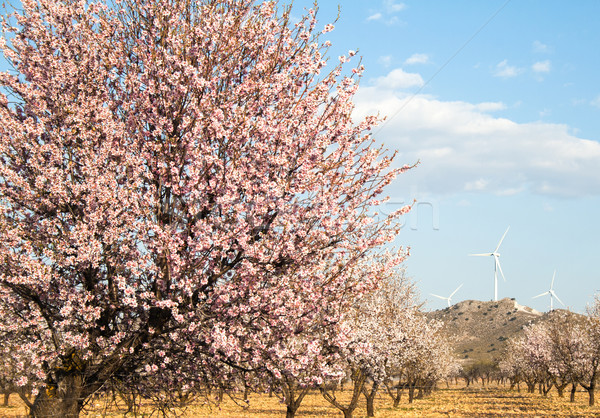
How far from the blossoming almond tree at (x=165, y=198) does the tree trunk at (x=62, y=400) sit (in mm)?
28

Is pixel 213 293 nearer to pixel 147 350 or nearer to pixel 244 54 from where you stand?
pixel 147 350

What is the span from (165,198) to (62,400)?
454 cm

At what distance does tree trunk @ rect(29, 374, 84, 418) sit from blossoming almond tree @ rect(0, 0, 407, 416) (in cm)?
3

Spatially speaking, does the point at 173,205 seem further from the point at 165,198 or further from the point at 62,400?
the point at 62,400

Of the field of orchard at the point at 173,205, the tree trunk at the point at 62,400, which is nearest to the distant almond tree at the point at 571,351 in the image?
the field of orchard at the point at 173,205

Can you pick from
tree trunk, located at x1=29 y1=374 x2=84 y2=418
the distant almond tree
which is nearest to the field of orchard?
tree trunk, located at x1=29 y1=374 x2=84 y2=418

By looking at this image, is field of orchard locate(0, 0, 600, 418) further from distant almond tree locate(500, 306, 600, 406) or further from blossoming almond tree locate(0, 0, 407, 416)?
distant almond tree locate(500, 306, 600, 406)

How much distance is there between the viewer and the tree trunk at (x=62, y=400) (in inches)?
394

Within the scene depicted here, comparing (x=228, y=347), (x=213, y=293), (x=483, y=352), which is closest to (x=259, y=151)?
(x=213, y=293)

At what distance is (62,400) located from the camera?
10078 millimetres

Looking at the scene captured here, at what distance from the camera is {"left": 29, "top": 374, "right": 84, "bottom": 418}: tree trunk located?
10016mm

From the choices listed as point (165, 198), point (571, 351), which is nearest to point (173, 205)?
point (165, 198)

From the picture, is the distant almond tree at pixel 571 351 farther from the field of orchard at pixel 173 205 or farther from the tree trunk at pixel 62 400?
the tree trunk at pixel 62 400

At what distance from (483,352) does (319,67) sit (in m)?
187
